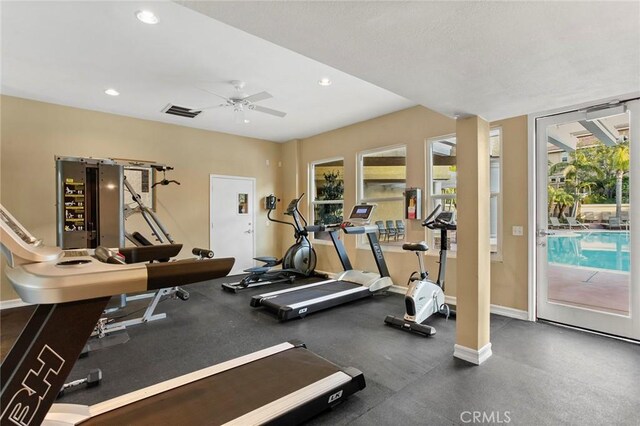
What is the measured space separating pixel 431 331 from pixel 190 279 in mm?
2823

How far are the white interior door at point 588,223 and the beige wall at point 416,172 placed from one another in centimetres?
20

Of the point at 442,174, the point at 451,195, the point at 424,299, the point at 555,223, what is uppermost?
the point at 442,174

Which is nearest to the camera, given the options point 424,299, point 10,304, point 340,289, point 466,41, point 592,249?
point 466,41

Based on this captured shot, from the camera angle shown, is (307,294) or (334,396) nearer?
(334,396)

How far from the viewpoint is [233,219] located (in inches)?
265

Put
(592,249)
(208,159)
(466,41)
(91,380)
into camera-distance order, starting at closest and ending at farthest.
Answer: (466,41) → (91,380) → (592,249) → (208,159)

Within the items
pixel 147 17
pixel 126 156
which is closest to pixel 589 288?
pixel 147 17

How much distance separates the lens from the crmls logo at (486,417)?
199 centimetres

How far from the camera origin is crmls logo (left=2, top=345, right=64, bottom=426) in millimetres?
1100

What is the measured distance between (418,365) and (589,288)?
2388 millimetres

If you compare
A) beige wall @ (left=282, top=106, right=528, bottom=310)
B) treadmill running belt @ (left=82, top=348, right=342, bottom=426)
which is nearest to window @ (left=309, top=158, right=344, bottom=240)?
beige wall @ (left=282, top=106, right=528, bottom=310)

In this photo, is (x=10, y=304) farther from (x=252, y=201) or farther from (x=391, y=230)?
(x=391, y=230)

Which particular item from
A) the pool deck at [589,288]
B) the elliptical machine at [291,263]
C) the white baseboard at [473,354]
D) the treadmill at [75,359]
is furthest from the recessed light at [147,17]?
the pool deck at [589,288]

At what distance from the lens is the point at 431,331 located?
130 inches
